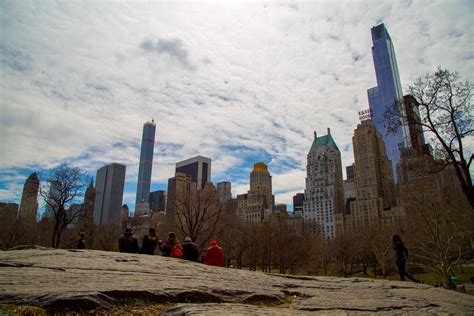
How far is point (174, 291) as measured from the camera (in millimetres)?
6625

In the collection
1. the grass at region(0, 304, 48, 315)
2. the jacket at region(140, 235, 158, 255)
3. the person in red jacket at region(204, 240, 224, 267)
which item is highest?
the jacket at region(140, 235, 158, 255)

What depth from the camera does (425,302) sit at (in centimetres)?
742

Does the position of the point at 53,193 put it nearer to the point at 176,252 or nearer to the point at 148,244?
the point at 148,244

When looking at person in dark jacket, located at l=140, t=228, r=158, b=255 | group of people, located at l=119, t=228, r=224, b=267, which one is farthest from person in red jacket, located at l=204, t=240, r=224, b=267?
person in dark jacket, located at l=140, t=228, r=158, b=255

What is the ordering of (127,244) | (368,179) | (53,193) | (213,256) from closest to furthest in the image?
(213,256) < (127,244) < (53,193) < (368,179)

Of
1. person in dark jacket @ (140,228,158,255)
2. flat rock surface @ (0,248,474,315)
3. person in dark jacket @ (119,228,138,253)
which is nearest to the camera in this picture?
flat rock surface @ (0,248,474,315)

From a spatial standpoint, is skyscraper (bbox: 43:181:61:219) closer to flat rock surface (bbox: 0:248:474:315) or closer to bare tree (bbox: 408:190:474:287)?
flat rock surface (bbox: 0:248:474:315)

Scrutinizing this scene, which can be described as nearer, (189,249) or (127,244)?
(189,249)

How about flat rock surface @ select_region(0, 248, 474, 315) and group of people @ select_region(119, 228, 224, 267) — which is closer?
flat rock surface @ select_region(0, 248, 474, 315)

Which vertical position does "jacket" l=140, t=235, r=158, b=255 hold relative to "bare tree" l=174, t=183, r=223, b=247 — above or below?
below

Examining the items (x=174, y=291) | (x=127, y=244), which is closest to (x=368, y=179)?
(x=127, y=244)

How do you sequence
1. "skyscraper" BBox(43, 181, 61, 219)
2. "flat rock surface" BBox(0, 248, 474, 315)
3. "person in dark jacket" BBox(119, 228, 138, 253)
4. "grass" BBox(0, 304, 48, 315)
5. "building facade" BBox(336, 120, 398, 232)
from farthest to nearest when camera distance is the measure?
"building facade" BBox(336, 120, 398, 232) → "skyscraper" BBox(43, 181, 61, 219) → "person in dark jacket" BBox(119, 228, 138, 253) → "flat rock surface" BBox(0, 248, 474, 315) → "grass" BBox(0, 304, 48, 315)

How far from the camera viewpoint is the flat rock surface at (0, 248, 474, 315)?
18.4ft

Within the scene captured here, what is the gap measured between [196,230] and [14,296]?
31292 mm
